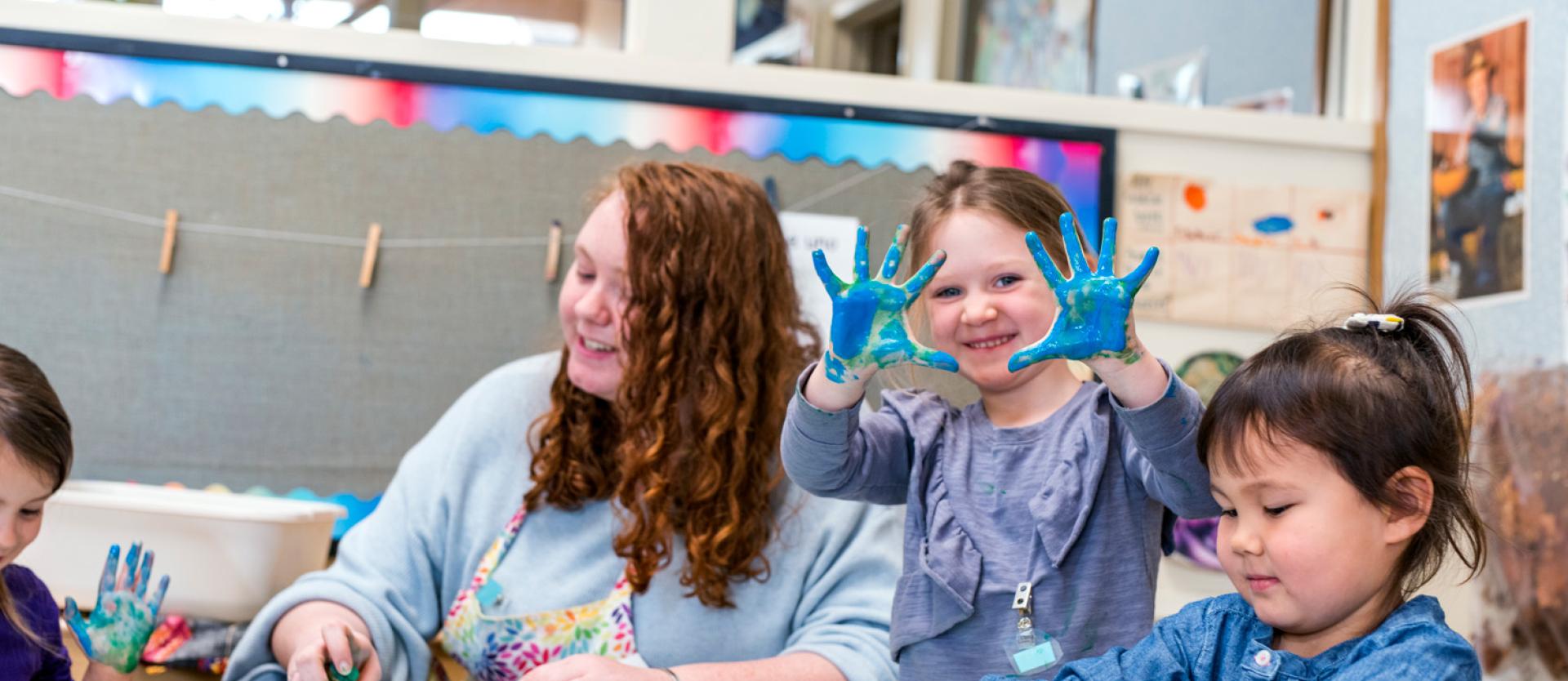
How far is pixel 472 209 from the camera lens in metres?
1.75

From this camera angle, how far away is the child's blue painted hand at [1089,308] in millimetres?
898

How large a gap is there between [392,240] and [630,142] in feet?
1.08

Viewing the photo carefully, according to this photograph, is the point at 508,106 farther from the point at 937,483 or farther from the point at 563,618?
the point at 937,483

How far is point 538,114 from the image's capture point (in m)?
1.76

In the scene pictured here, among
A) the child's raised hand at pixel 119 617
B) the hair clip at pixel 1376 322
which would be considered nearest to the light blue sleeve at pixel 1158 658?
the hair clip at pixel 1376 322

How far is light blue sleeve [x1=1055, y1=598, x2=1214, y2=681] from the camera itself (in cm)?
92

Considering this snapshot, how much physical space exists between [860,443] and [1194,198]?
975 mm

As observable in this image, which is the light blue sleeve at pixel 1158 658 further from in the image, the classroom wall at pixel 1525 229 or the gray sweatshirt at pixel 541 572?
the classroom wall at pixel 1525 229

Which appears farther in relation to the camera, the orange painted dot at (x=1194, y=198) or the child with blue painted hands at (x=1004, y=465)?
the orange painted dot at (x=1194, y=198)

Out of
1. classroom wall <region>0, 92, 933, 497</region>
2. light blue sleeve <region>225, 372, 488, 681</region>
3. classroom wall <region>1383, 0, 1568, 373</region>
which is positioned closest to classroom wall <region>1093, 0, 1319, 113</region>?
classroom wall <region>1383, 0, 1568, 373</region>

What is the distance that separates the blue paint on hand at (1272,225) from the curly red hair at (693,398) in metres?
0.84

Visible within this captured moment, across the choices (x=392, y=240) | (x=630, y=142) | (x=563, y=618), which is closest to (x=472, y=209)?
(x=392, y=240)

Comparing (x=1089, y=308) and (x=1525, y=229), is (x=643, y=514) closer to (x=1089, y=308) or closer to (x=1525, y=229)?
(x=1089, y=308)

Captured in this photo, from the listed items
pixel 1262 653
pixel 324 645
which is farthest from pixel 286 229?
pixel 1262 653
